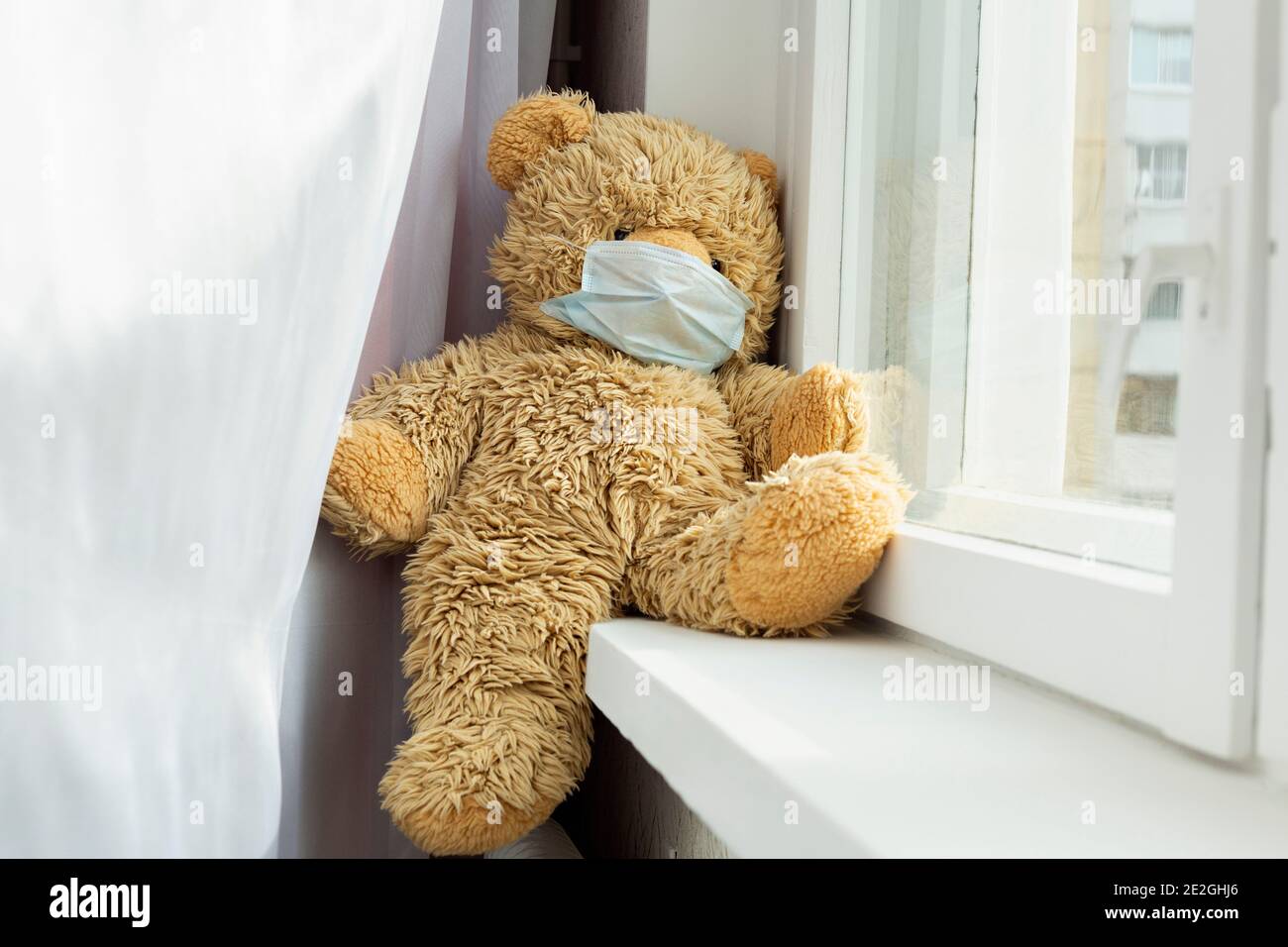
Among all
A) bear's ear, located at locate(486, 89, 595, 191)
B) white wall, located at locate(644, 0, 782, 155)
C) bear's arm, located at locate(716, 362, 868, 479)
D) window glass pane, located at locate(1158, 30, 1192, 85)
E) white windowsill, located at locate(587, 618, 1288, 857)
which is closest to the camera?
white windowsill, located at locate(587, 618, 1288, 857)

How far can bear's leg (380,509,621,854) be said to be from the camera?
79cm

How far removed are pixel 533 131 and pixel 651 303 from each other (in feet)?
0.72

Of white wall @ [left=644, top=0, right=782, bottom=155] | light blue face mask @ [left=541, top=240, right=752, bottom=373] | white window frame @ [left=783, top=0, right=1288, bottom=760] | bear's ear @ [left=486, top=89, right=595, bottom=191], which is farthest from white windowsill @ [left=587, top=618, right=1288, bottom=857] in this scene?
white wall @ [left=644, top=0, right=782, bottom=155]

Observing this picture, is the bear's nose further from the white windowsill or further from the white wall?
the white windowsill

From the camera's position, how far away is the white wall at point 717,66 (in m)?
1.08

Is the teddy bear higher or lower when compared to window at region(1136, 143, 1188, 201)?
lower

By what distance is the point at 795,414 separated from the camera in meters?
0.88

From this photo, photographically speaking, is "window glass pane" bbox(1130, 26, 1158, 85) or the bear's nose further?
the bear's nose

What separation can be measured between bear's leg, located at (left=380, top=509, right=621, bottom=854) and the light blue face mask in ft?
0.66

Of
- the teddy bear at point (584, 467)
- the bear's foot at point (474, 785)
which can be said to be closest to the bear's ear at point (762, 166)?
the teddy bear at point (584, 467)

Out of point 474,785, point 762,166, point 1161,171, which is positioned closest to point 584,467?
point 474,785

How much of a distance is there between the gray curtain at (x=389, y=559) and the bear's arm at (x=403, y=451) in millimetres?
51

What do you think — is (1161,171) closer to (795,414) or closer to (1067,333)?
(1067,333)
